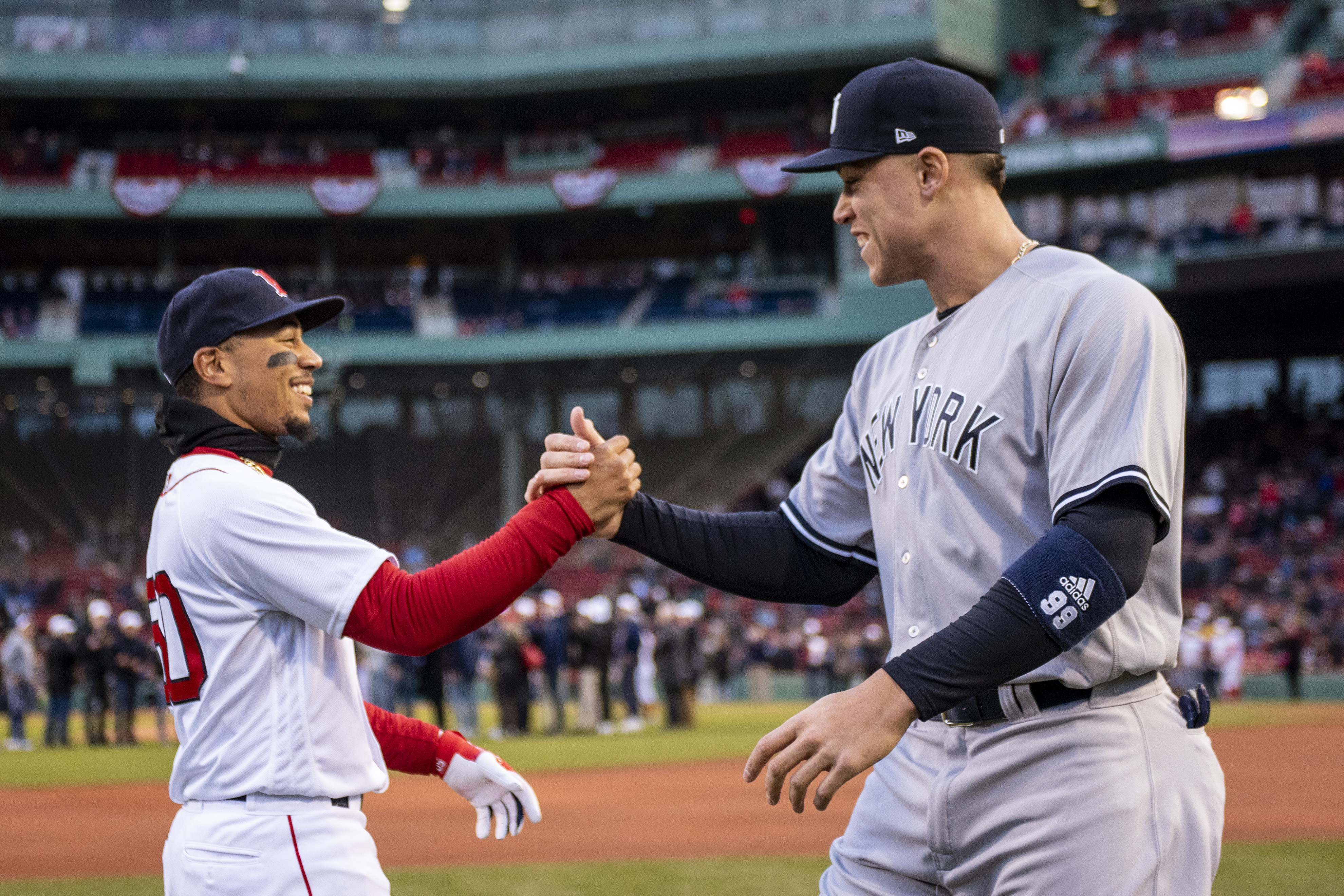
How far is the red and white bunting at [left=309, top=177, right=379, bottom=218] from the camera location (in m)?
36.2

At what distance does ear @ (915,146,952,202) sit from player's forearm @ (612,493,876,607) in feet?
3.03

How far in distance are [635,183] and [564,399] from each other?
6.55 meters

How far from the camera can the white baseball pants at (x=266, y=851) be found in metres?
2.92

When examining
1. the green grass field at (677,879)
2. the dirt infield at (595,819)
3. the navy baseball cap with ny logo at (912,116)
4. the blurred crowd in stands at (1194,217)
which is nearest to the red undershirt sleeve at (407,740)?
the navy baseball cap with ny logo at (912,116)

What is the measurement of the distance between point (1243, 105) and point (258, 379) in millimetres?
32487

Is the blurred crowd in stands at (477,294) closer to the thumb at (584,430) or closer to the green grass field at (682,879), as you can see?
the green grass field at (682,879)

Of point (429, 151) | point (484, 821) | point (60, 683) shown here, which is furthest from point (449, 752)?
point (429, 151)

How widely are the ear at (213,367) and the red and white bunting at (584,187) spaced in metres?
33.6

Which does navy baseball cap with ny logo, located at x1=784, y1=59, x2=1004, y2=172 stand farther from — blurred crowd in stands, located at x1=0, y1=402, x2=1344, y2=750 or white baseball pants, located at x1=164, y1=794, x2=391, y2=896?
blurred crowd in stands, located at x1=0, y1=402, x2=1344, y2=750

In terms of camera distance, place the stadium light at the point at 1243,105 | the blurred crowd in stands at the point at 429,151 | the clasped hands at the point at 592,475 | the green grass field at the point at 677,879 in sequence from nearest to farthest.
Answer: the clasped hands at the point at 592,475
the green grass field at the point at 677,879
the stadium light at the point at 1243,105
the blurred crowd in stands at the point at 429,151

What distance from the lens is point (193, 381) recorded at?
3285 millimetres

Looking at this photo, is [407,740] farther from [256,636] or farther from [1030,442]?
[1030,442]

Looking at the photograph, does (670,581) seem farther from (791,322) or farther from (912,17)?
(912,17)

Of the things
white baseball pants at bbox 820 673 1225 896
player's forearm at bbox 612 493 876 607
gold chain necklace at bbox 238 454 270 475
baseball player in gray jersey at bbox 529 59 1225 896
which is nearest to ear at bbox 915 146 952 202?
baseball player in gray jersey at bbox 529 59 1225 896
